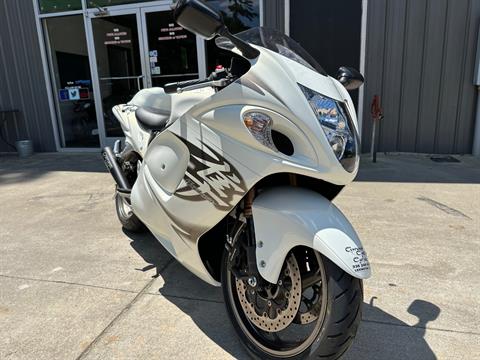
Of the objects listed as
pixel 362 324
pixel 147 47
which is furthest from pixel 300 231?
pixel 147 47

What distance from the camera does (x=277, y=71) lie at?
164cm

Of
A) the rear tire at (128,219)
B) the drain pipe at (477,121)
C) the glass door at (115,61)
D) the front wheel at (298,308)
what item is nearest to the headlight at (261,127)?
the front wheel at (298,308)

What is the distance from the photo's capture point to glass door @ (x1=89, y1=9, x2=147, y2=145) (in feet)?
23.2

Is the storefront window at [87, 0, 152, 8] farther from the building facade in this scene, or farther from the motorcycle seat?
the motorcycle seat

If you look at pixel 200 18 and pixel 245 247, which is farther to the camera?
pixel 245 247

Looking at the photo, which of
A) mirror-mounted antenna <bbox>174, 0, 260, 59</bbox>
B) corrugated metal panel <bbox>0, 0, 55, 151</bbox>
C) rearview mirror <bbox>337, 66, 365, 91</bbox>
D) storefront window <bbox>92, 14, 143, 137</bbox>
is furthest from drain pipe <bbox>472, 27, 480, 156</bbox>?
corrugated metal panel <bbox>0, 0, 55, 151</bbox>

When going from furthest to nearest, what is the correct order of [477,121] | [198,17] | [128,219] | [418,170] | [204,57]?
[204,57], [477,121], [418,170], [128,219], [198,17]

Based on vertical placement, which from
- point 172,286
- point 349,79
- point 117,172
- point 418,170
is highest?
point 349,79

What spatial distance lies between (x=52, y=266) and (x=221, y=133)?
6.57 ft

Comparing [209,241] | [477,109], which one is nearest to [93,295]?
[209,241]

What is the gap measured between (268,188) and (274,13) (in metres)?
5.26

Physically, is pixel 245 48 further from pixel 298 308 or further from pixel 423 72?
pixel 423 72

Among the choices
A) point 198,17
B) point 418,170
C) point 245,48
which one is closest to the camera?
point 198,17

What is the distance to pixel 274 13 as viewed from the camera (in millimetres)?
6281
